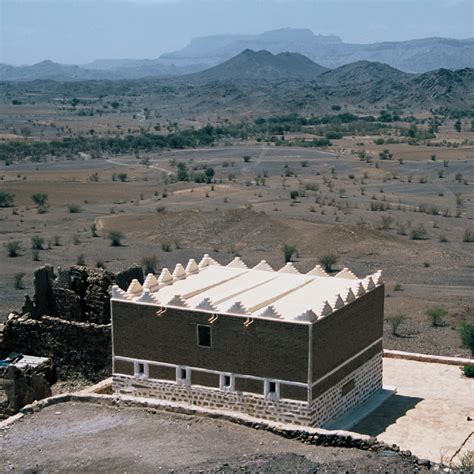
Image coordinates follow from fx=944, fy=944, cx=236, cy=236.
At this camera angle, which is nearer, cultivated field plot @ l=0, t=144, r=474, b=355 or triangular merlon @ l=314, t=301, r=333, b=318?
triangular merlon @ l=314, t=301, r=333, b=318

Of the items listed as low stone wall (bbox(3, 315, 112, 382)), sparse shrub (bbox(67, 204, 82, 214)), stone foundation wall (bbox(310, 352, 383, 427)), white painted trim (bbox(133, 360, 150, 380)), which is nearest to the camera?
stone foundation wall (bbox(310, 352, 383, 427))

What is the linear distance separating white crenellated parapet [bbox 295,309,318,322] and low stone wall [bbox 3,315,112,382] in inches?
213

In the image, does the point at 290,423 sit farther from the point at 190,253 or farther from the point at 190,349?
the point at 190,253

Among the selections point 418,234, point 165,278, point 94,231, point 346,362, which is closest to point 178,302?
point 165,278

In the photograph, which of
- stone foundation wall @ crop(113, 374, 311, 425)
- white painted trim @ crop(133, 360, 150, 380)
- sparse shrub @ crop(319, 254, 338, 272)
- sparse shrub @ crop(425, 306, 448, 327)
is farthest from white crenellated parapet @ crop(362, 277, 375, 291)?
sparse shrub @ crop(319, 254, 338, 272)

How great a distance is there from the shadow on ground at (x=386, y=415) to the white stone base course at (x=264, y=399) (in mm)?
463

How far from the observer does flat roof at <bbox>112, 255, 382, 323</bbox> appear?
18.7 m

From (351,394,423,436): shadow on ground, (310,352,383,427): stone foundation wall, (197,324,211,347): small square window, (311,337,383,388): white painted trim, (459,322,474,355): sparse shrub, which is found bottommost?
(459,322,474,355): sparse shrub

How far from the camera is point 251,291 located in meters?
20.5

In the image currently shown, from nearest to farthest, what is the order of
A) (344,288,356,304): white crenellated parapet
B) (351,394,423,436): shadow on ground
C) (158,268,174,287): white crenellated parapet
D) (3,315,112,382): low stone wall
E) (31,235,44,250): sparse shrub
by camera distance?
(351,394,423,436): shadow on ground, (344,288,356,304): white crenellated parapet, (158,268,174,287): white crenellated parapet, (3,315,112,382): low stone wall, (31,235,44,250): sparse shrub

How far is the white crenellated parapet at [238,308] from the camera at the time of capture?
1839 centimetres

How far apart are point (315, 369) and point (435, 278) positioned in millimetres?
23141

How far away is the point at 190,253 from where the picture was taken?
148 feet

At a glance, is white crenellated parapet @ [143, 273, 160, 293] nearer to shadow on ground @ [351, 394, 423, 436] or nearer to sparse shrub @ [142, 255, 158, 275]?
shadow on ground @ [351, 394, 423, 436]
